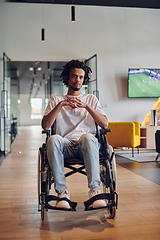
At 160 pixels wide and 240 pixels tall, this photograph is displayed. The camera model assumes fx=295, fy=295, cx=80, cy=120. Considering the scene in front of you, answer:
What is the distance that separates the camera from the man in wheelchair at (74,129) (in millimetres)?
2018

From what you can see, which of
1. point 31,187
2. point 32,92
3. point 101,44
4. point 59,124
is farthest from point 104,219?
point 32,92

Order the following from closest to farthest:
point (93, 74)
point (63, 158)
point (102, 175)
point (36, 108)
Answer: point (63, 158)
point (102, 175)
point (93, 74)
point (36, 108)

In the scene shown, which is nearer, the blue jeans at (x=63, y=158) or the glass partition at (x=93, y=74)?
the blue jeans at (x=63, y=158)

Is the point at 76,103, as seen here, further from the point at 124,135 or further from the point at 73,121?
the point at 124,135

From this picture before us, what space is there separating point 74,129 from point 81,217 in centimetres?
67

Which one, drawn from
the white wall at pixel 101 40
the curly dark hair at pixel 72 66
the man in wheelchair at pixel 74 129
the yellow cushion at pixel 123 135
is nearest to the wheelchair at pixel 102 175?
the man in wheelchair at pixel 74 129

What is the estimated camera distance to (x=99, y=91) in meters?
6.73

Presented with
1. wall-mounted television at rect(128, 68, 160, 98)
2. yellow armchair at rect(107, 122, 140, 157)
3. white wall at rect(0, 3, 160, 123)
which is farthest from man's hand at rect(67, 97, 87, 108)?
wall-mounted television at rect(128, 68, 160, 98)

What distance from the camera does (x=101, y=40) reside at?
6762 millimetres

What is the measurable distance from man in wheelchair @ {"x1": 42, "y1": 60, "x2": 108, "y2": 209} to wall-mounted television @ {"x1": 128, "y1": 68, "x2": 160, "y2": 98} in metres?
4.36

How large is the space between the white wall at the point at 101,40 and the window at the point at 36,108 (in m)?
16.6

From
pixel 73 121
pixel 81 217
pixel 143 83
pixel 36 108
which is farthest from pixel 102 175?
pixel 36 108

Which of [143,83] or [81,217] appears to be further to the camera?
[143,83]

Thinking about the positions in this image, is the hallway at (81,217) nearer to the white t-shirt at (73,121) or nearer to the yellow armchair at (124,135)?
the white t-shirt at (73,121)
